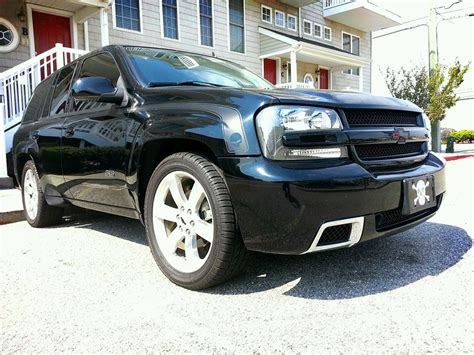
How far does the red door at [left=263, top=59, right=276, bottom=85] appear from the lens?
1531cm

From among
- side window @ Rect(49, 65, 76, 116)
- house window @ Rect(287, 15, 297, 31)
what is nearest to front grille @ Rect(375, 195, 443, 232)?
side window @ Rect(49, 65, 76, 116)

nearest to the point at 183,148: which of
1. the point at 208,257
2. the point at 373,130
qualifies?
the point at 208,257

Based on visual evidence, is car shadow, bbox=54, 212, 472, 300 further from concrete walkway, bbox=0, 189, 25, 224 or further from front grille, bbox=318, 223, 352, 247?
concrete walkway, bbox=0, 189, 25, 224

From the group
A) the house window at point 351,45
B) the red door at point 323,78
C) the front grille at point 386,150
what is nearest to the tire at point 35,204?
the front grille at point 386,150

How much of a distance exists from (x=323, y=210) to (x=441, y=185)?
4.06 ft

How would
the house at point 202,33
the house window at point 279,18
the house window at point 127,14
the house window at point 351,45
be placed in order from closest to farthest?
the house at point 202,33 < the house window at point 127,14 < the house window at point 279,18 < the house window at point 351,45

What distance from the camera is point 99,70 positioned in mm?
3531

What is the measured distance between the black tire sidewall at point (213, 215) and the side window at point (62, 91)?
68.6 inches

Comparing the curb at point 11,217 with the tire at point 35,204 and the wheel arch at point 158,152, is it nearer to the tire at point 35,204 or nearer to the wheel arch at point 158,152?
the tire at point 35,204

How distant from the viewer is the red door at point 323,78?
58.4 feet

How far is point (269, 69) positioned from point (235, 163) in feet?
45.8

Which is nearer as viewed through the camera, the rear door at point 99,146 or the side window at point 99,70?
the rear door at point 99,146

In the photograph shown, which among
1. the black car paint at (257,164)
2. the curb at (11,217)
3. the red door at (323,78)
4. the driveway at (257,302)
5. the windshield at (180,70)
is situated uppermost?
the red door at (323,78)

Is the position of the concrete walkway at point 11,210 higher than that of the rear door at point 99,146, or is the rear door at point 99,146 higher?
the rear door at point 99,146
